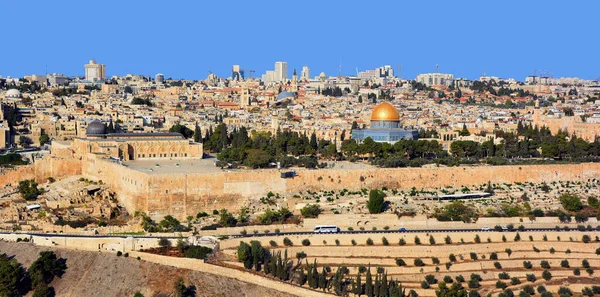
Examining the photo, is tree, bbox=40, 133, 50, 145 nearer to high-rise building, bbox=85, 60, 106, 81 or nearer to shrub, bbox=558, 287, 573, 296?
shrub, bbox=558, 287, 573, 296

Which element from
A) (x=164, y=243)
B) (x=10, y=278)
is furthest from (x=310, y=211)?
(x=10, y=278)

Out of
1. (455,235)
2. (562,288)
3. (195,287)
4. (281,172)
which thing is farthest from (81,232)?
(562,288)

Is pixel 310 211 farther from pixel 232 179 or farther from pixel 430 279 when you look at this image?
pixel 430 279

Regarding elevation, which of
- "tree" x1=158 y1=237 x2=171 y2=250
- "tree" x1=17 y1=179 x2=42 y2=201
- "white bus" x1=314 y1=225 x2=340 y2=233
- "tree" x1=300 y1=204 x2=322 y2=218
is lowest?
"tree" x1=158 y1=237 x2=171 y2=250

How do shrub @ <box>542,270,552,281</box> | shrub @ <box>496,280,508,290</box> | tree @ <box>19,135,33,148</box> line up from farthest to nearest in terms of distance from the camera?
tree @ <box>19,135,33,148</box>
shrub @ <box>542,270,552,281</box>
shrub @ <box>496,280,508,290</box>

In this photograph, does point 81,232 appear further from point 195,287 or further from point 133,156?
point 133,156

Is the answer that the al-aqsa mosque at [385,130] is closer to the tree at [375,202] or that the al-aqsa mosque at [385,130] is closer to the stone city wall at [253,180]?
the stone city wall at [253,180]

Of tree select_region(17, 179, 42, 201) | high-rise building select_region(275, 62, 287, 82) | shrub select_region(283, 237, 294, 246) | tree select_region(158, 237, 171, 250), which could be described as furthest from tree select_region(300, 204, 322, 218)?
high-rise building select_region(275, 62, 287, 82)
